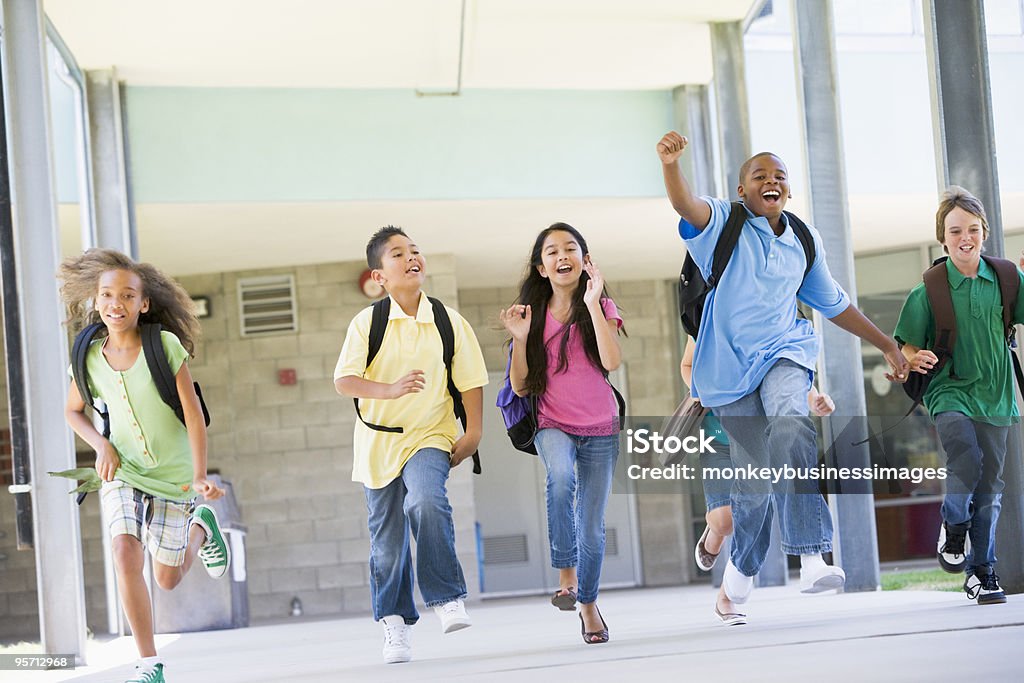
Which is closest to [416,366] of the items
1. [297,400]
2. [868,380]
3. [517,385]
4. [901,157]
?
[517,385]

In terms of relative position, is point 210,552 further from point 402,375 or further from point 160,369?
point 402,375

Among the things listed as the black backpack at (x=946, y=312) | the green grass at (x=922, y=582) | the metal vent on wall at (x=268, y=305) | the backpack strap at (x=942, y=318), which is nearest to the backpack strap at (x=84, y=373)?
the black backpack at (x=946, y=312)

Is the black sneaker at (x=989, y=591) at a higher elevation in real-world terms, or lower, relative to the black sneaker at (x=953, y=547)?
lower

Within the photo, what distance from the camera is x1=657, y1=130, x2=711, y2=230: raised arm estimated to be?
149 inches

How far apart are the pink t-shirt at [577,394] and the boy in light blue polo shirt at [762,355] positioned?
12.4 inches

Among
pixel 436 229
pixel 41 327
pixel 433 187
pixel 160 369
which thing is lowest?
pixel 160 369

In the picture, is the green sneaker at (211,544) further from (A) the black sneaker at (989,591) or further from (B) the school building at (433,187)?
(A) the black sneaker at (989,591)

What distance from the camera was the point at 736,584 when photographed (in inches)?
178

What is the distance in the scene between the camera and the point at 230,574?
920 centimetres

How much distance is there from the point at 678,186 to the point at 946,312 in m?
1.34

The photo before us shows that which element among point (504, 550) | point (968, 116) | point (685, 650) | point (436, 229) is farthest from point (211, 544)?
point (504, 550)

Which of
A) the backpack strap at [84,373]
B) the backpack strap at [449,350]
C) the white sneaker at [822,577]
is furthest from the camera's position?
the backpack strap at [449,350]

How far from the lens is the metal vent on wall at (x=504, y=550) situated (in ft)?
41.8

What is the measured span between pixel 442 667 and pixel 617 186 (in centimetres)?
617
